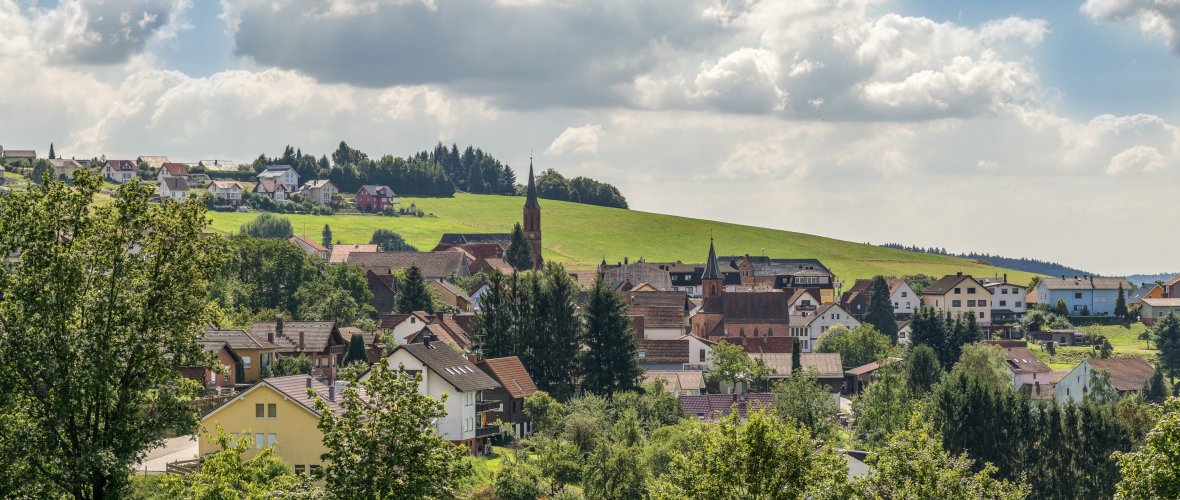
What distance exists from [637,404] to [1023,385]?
4121 centimetres

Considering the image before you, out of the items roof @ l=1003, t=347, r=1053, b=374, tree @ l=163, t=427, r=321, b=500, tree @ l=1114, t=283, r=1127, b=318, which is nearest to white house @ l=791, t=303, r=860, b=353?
roof @ l=1003, t=347, r=1053, b=374

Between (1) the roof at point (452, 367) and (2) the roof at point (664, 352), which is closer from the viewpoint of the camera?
(1) the roof at point (452, 367)

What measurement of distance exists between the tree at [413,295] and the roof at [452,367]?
139ft

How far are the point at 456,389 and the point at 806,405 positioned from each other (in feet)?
73.9

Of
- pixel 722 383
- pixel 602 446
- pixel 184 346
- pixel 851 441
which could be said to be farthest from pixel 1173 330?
pixel 184 346

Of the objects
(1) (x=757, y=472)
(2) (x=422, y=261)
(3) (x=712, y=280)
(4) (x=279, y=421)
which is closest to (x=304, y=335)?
(4) (x=279, y=421)

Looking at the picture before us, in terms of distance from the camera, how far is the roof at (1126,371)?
116812mm

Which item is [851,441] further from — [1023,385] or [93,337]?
[93,337]

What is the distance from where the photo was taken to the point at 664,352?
387 ft

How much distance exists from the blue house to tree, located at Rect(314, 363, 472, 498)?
153 metres

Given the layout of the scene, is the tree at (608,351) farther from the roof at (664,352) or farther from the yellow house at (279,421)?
the yellow house at (279,421)

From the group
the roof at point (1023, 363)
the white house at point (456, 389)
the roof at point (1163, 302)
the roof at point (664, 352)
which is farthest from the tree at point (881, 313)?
the white house at point (456, 389)

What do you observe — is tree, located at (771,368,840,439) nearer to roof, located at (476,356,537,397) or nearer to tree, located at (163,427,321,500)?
roof, located at (476,356,537,397)

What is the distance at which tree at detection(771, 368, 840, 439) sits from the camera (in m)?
82.6
